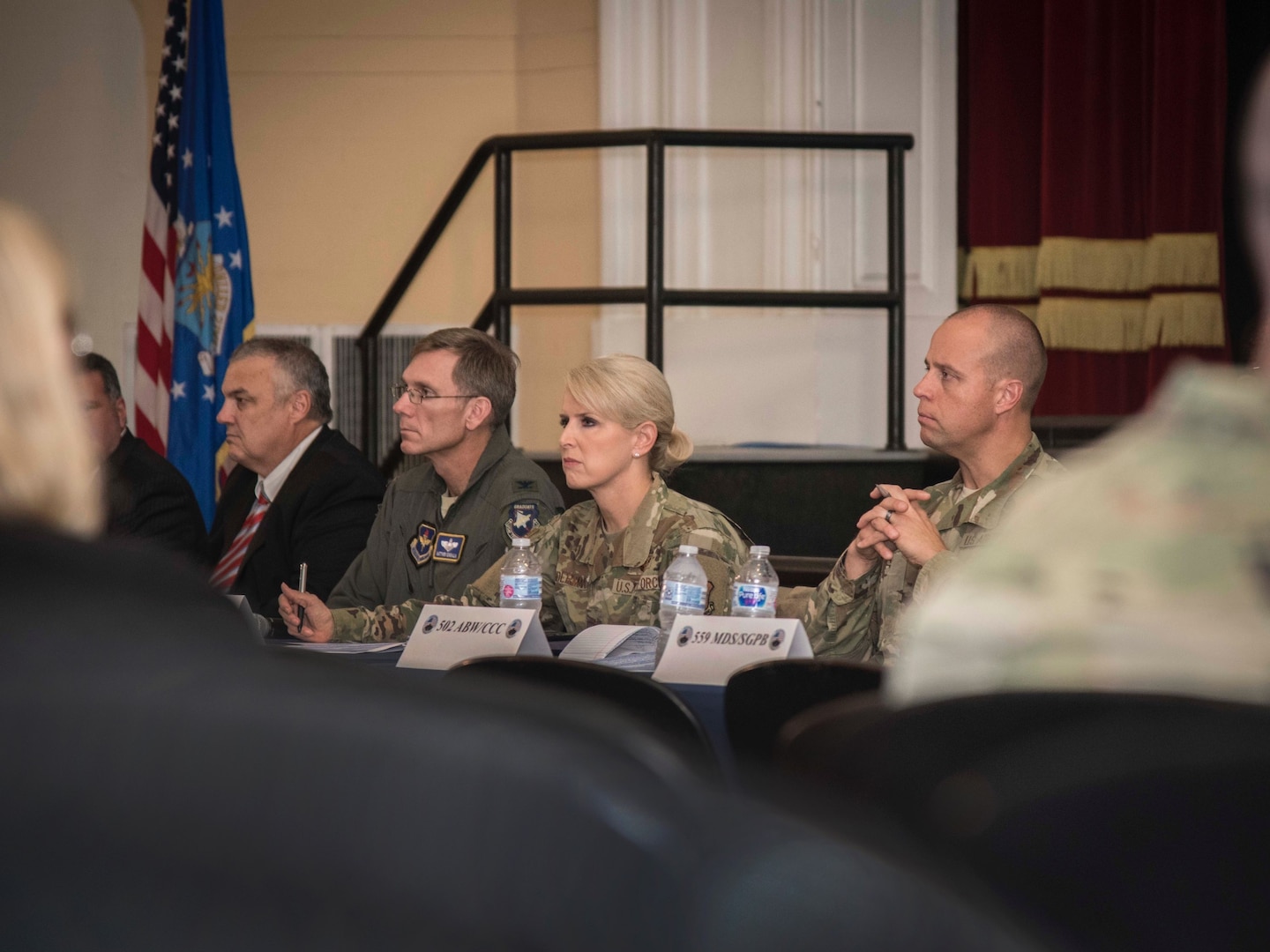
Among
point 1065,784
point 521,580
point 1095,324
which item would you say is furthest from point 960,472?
point 1095,324

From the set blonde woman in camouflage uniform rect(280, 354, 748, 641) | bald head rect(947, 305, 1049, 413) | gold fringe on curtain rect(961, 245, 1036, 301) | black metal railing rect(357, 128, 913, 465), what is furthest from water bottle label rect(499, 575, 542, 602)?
gold fringe on curtain rect(961, 245, 1036, 301)

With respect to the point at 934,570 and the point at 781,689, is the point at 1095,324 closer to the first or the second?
the point at 934,570

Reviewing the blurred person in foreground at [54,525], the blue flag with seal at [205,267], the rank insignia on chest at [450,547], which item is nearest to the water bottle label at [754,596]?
the rank insignia on chest at [450,547]

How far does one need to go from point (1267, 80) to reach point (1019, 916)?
318 mm

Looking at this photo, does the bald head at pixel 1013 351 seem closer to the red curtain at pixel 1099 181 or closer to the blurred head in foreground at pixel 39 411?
the blurred head in foreground at pixel 39 411

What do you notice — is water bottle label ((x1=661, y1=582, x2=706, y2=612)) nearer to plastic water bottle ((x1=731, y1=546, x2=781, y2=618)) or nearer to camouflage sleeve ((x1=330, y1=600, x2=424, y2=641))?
plastic water bottle ((x1=731, y1=546, x2=781, y2=618))

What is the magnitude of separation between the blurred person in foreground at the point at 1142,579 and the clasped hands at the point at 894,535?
2.02 metres

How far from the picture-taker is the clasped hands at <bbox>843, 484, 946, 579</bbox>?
2.45m

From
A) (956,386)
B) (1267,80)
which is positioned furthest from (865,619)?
(1267,80)

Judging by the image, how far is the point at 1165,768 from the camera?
1.37 ft

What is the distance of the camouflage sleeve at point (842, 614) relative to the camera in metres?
2.62

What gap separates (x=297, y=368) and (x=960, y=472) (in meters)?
1.99

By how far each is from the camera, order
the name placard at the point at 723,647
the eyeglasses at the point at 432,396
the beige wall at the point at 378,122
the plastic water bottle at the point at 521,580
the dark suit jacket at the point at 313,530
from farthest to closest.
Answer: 1. the beige wall at the point at 378,122
2. the dark suit jacket at the point at 313,530
3. the eyeglasses at the point at 432,396
4. the plastic water bottle at the point at 521,580
5. the name placard at the point at 723,647

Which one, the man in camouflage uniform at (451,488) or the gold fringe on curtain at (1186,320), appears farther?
the gold fringe on curtain at (1186,320)
